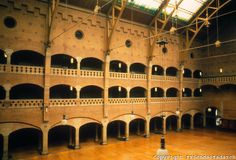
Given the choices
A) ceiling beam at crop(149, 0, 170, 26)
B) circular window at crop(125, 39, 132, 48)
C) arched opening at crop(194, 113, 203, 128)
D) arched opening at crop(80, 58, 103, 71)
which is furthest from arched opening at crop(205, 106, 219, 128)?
arched opening at crop(80, 58, 103, 71)

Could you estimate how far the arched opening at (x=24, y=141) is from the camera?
53.7 ft

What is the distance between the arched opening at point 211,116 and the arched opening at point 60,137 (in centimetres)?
1995

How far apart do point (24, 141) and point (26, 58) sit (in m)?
7.67

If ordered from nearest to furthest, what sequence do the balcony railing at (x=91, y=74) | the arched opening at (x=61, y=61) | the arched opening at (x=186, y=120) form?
the balcony railing at (x=91, y=74)
the arched opening at (x=61, y=61)
the arched opening at (x=186, y=120)

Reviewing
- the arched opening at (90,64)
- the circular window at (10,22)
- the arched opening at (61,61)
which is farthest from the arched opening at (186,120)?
the circular window at (10,22)

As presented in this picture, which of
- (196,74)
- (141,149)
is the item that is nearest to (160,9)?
(196,74)

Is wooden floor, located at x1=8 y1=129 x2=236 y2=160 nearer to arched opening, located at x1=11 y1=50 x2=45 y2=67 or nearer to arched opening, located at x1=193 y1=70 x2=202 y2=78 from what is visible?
arched opening, located at x1=11 y1=50 x2=45 y2=67

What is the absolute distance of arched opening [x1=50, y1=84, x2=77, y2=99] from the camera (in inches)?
732

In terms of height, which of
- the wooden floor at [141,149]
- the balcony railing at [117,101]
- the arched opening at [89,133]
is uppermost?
the balcony railing at [117,101]

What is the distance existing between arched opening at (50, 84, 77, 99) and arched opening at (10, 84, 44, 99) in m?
1.20

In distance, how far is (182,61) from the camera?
25.4 metres

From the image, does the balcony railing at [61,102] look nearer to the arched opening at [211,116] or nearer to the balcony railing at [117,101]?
the balcony railing at [117,101]

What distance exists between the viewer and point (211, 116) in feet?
91.7

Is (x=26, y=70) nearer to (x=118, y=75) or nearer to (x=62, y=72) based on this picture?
(x=62, y=72)
